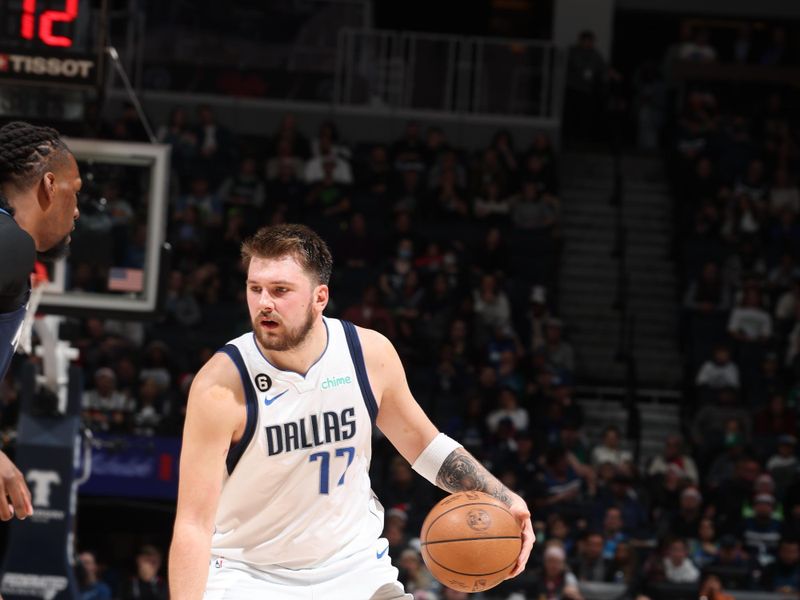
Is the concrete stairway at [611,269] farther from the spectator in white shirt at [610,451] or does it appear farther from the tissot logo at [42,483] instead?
the tissot logo at [42,483]

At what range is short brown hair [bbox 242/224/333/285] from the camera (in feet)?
14.8

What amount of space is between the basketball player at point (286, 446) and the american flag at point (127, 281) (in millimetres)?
5720

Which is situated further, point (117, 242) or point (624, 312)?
point (624, 312)

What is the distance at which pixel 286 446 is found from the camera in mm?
4508

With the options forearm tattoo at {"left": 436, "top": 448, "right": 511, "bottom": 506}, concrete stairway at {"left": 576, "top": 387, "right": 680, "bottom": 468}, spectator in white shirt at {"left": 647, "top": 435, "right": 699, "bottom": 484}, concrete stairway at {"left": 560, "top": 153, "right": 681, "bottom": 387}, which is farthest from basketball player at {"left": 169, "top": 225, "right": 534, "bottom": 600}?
concrete stairway at {"left": 560, "top": 153, "right": 681, "bottom": 387}

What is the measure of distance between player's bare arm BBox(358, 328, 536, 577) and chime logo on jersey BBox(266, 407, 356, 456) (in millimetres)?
176

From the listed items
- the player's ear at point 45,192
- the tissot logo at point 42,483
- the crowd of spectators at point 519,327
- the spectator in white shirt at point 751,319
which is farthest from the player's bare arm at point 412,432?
the spectator in white shirt at point 751,319

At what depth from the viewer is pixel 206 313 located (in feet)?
50.0

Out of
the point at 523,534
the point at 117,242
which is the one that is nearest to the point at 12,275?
the point at 523,534

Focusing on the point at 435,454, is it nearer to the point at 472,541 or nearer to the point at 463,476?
the point at 463,476

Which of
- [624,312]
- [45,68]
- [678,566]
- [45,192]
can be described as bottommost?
[678,566]

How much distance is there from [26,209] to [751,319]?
1258cm

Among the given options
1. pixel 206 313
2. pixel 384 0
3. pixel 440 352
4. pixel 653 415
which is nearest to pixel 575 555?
pixel 440 352

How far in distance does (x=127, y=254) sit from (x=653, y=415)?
25.8ft
